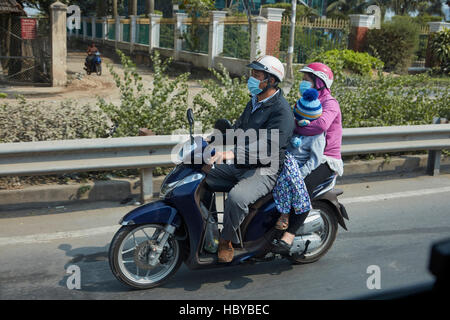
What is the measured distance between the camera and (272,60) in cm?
416

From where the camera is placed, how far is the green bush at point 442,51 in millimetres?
27156

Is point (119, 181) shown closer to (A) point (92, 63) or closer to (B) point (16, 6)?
(B) point (16, 6)

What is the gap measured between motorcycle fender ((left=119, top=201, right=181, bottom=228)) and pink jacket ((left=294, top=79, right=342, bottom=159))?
4.10 ft

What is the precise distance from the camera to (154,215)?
3871mm

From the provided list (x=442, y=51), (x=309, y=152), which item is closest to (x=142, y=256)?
(x=309, y=152)

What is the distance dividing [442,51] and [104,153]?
25470mm

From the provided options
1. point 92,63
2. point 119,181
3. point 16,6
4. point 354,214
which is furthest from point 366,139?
point 92,63

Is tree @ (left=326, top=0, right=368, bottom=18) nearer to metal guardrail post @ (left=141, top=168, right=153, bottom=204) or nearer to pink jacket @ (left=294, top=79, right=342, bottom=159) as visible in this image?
metal guardrail post @ (left=141, top=168, right=153, bottom=204)

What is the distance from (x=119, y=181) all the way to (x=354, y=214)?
268 cm

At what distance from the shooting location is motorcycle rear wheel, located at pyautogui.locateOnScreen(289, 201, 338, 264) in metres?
4.55

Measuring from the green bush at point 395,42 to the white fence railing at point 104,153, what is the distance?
21812 mm

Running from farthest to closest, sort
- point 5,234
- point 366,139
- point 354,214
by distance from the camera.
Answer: point 366,139, point 354,214, point 5,234

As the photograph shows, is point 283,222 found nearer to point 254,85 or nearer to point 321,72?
point 254,85

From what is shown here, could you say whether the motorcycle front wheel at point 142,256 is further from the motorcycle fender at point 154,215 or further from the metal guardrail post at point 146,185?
the metal guardrail post at point 146,185
